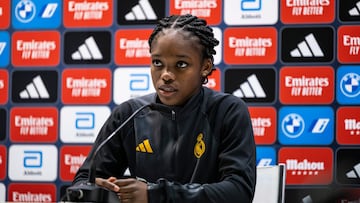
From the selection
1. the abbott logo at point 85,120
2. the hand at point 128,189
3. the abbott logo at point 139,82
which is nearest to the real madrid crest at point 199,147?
the hand at point 128,189

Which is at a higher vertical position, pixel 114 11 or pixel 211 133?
pixel 114 11

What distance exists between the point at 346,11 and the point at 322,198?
0.95 meters

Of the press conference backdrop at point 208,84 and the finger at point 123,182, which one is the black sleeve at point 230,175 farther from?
the press conference backdrop at point 208,84

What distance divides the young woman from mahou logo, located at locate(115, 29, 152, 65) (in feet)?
4.78

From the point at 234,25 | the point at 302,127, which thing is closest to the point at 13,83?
the point at 234,25

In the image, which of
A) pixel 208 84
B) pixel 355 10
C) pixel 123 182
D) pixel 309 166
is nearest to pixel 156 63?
pixel 123 182

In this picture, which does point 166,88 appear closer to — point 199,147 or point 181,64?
point 181,64

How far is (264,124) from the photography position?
2.98 m

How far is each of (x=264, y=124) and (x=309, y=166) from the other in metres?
0.31

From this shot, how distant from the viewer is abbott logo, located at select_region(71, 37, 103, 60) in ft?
10.4

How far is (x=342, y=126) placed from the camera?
292 cm

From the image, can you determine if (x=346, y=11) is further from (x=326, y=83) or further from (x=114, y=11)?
(x=114, y=11)

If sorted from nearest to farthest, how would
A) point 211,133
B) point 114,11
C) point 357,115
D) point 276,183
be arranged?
point 211,133 → point 276,183 → point 357,115 → point 114,11

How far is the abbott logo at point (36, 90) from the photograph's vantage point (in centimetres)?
322
